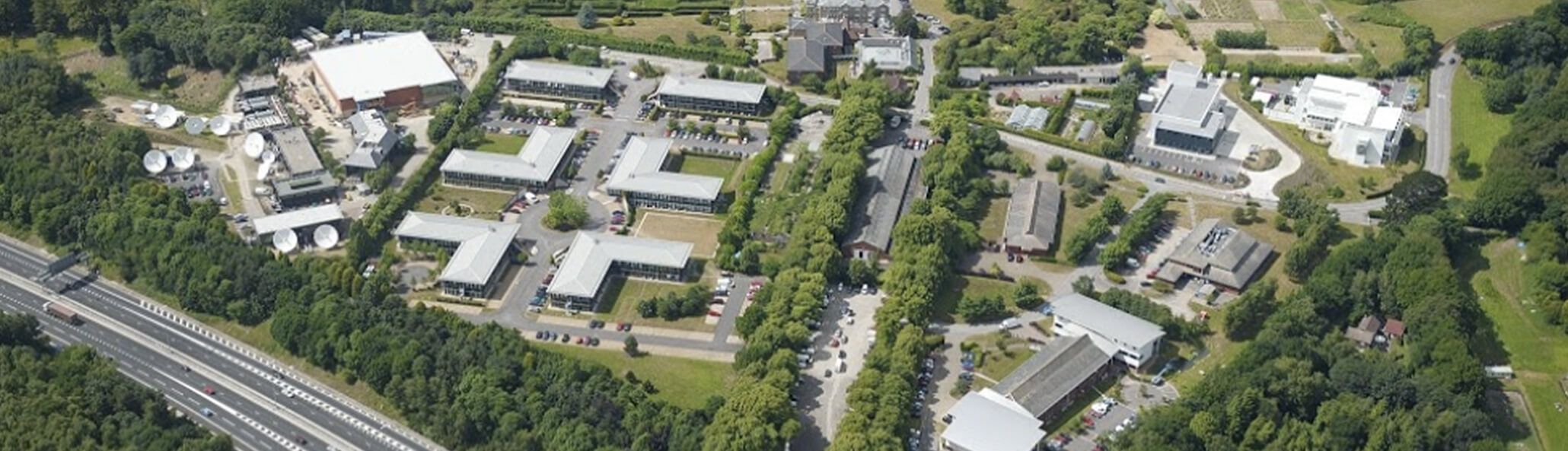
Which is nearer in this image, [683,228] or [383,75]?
[683,228]

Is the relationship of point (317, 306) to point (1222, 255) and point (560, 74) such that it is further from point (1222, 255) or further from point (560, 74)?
point (1222, 255)

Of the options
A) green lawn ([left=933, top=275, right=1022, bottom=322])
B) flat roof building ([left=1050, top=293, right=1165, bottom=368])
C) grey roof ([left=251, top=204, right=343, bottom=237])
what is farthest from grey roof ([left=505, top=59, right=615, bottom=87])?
flat roof building ([left=1050, top=293, right=1165, bottom=368])

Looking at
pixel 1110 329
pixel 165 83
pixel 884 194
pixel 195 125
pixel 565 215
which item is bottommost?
pixel 165 83

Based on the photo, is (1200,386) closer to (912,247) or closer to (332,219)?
(912,247)

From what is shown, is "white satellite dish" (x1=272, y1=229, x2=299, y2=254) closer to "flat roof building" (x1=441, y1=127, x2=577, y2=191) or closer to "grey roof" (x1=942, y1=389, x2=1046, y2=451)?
"flat roof building" (x1=441, y1=127, x2=577, y2=191)

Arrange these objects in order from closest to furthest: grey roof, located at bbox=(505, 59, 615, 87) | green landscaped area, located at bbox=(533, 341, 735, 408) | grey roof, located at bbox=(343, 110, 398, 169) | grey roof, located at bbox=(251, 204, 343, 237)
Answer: green landscaped area, located at bbox=(533, 341, 735, 408) → grey roof, located at bbox=(251, 204, 343, 237) → grey roof, located at bbox=(343, 110, 398, 169) → grey roof, located at bbox=(505, 59, 615, 87)

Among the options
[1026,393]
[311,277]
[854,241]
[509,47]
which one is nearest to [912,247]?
[854,241]

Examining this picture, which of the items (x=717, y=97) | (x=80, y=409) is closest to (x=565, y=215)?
(x=717, y=97)
